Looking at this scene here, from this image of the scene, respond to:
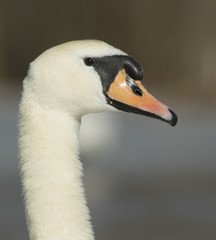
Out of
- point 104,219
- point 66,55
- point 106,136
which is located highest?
point 66,55

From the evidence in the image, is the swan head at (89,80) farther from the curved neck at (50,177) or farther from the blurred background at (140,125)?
the blurred background at (140,125)

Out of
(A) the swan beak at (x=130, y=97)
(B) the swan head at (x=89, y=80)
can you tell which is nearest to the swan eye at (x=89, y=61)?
(B) the swan head at (x=89, y=80)

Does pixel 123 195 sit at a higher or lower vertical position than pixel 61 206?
lower

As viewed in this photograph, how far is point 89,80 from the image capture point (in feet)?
11.1

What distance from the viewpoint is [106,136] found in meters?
12.1

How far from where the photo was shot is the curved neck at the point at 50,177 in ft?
10.8

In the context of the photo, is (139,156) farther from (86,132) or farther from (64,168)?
(64,168)

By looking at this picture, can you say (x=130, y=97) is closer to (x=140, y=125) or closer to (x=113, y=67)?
(x=113, y=67)

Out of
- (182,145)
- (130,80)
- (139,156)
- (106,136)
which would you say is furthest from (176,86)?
(130,80)

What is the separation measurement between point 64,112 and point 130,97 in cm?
25

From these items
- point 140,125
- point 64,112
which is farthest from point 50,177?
point 140,125

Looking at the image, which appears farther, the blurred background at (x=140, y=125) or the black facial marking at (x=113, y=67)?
the blurred background at (x=140, y=125)

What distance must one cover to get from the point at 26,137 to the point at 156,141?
11028mm

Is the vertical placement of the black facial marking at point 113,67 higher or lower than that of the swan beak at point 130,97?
higher
